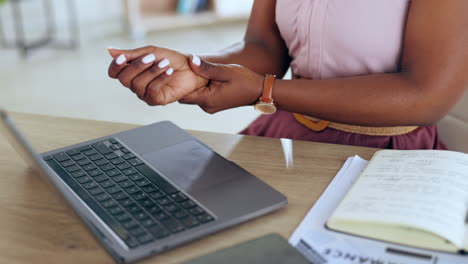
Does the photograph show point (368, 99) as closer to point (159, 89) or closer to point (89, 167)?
point (159, 89)

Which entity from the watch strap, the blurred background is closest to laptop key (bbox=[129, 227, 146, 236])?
the watch strap

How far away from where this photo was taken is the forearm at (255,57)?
1.23 metres

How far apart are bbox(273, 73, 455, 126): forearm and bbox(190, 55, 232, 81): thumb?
0.10m

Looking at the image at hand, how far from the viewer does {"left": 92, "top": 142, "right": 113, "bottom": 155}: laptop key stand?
864mm

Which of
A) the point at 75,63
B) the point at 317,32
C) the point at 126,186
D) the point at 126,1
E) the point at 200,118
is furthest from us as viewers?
the point at 126,1

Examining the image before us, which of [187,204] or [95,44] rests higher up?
[187,204]

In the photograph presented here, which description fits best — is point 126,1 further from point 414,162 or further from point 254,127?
point 414,162

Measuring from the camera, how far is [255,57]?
4.13ft


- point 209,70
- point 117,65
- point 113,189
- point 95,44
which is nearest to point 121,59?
point 117,65

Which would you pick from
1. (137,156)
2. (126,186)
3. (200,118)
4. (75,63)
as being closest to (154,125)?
(137,156)

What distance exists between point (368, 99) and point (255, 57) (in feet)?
1.13

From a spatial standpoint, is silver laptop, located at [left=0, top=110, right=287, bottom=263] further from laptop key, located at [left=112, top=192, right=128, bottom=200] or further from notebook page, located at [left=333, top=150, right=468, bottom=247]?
notebook page, located at [left=333, top=150, right=468, bottom=247]

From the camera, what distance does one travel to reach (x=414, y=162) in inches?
31.3

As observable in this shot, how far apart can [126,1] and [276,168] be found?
3797 mm
